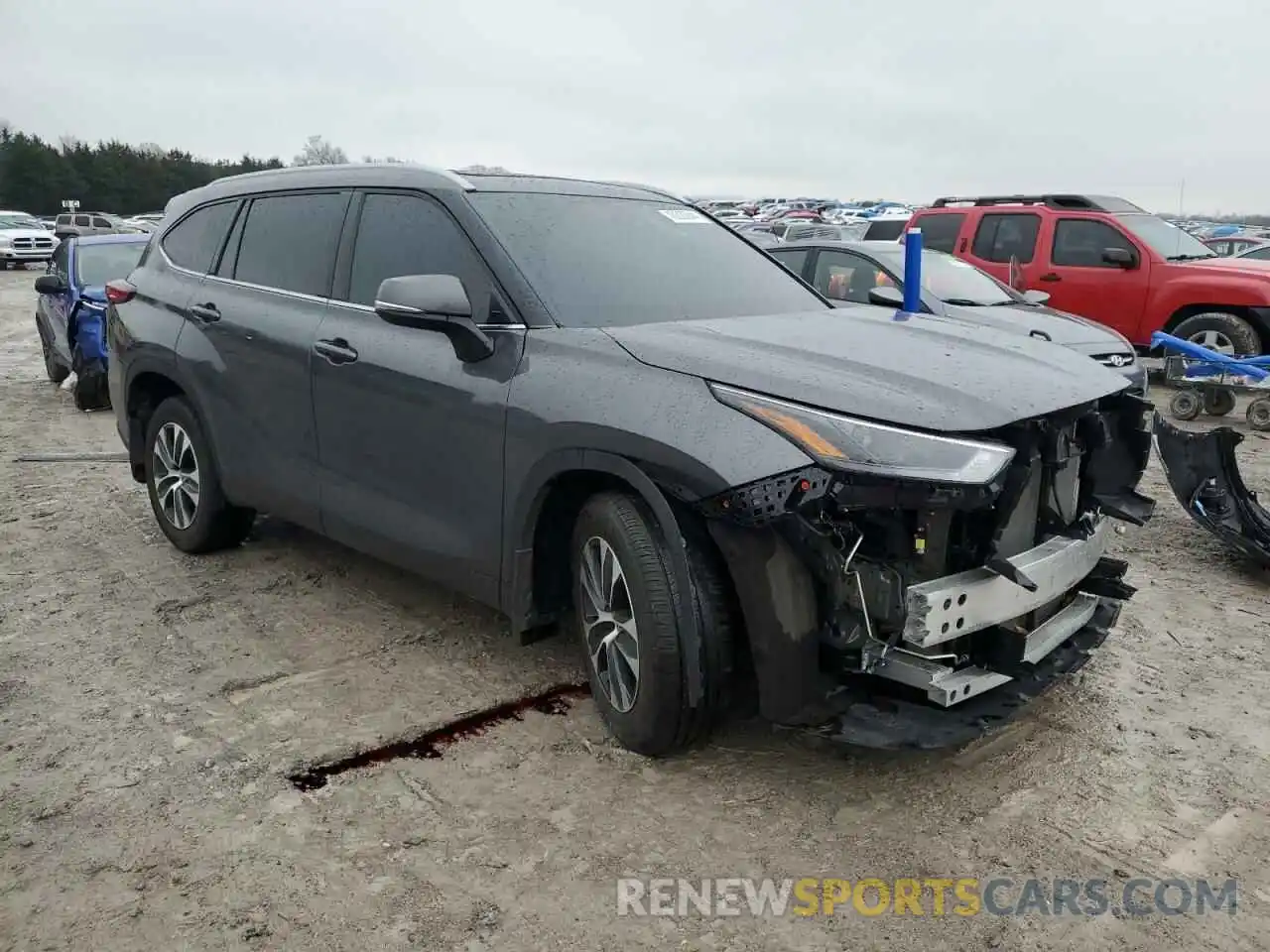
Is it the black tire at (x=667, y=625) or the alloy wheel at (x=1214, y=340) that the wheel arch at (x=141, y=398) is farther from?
the alloy wheel at (x=1214, y=340)

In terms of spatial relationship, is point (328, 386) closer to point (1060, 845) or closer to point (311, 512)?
point (311, 512)

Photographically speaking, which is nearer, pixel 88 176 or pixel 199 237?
pixel 199 237

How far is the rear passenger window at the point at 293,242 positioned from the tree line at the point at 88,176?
53173 millimetres

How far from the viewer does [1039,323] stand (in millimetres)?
8211

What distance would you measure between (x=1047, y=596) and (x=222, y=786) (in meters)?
2.49

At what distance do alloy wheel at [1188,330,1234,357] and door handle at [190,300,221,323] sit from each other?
915cm

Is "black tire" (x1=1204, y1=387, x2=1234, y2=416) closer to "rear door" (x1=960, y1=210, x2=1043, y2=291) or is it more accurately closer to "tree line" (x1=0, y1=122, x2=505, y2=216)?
"rear door" (x1=960, y1=210, x2=1043, y2=291)

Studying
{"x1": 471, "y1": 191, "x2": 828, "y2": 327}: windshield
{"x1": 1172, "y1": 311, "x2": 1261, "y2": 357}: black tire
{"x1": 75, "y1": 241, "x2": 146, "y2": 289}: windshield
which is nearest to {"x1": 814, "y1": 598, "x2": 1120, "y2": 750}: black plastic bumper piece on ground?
{"x1": 471, "y1": 191, "x2": 828, "y2": 327}: windshield

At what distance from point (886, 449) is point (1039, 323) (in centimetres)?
613

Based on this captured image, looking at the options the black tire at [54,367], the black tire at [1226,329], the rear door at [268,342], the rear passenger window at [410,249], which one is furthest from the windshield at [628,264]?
the black tire at [54,367]

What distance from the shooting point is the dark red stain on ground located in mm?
3223

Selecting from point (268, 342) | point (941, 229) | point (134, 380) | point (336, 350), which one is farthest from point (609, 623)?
point (941, 229)

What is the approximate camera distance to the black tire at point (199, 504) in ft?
16.4

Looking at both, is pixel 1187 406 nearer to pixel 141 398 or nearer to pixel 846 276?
pixel 846 276
